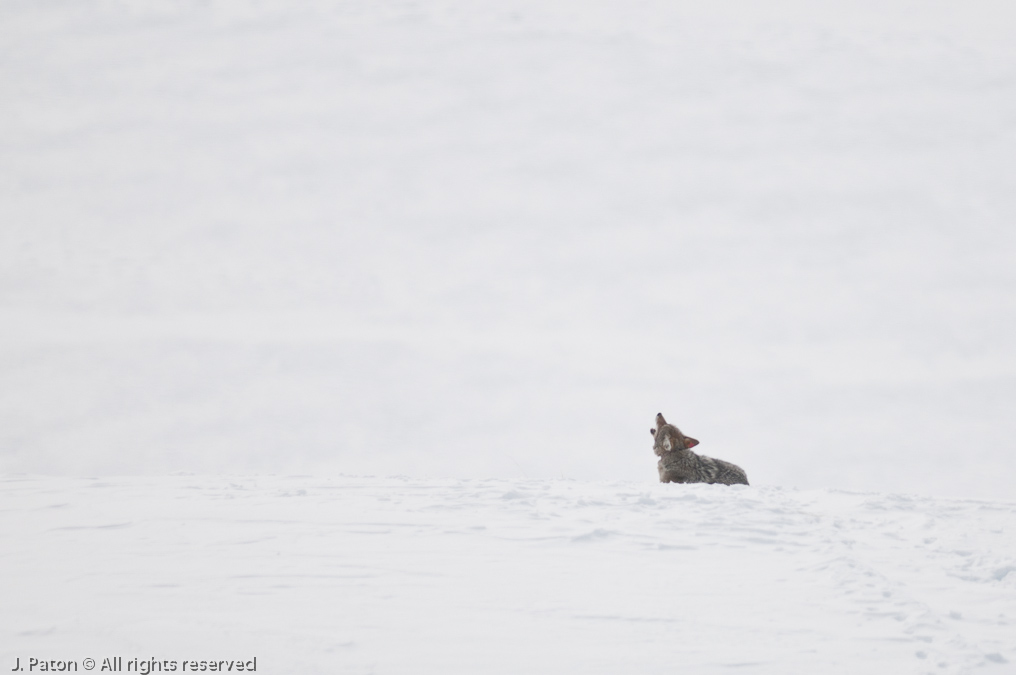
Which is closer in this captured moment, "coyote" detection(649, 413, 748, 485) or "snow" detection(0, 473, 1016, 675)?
"snow" detection(0, 473, 1016, 675)

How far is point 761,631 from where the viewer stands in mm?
4000

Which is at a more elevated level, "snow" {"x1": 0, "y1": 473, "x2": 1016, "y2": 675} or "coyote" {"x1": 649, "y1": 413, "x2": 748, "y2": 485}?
"coyote" {"x1": 649, "y1": 413, "x2": 748, "y2": 485}

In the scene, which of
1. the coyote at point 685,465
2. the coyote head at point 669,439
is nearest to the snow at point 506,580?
the coyote at point 685,465

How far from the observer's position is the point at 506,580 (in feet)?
15.4

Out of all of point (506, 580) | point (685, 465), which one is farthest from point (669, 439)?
point (506, 580)

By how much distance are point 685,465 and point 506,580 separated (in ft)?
15.9

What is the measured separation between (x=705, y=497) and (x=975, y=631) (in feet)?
9.55

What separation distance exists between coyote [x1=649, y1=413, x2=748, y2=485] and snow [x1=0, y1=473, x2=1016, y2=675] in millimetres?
1910

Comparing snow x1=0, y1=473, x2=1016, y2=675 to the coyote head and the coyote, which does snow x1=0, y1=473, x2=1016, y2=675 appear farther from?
the coyote head

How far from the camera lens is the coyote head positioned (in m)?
9.11

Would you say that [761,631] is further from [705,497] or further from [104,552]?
[104,552]

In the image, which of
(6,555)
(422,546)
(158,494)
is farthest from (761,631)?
(158,494)

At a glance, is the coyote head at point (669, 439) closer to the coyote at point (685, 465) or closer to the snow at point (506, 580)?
the coyote at point (685, 465)

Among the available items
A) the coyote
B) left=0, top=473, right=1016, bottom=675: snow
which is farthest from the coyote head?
left=0, top=473, right=1016, bottom=675: snow
